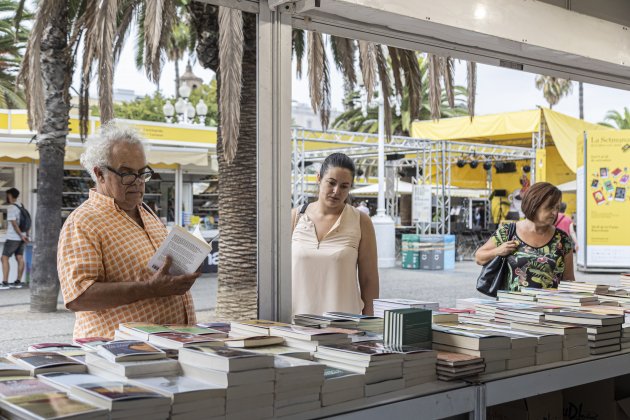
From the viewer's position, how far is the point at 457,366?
6.45ft

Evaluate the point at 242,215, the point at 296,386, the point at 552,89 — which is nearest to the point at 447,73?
the point at 242,215

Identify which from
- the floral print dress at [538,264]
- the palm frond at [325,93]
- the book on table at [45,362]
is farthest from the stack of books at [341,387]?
the palm frond at [325,93]

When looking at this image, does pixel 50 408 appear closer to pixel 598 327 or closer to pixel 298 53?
pixel 598 327

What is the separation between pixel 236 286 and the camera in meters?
7.30

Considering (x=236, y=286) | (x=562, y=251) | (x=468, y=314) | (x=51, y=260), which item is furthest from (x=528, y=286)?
(x=51, y=260)

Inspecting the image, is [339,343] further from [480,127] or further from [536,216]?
[480,127]

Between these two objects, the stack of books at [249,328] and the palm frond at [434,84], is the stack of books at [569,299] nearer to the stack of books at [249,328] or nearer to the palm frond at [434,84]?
the stack of books at [249,328]

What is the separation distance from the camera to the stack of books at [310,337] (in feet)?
6.49

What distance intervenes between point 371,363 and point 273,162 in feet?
3.33

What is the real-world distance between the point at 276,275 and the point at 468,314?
0.78m

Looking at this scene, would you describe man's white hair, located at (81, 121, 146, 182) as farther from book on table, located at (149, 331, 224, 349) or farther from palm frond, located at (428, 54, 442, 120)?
palm frond, located at (428, 54, 442, 120)

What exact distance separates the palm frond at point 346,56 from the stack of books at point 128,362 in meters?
7.31

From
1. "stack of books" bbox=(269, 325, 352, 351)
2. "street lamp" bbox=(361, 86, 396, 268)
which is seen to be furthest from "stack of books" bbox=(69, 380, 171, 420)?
"street lamp" bbox=(361, 86, 396, 268)

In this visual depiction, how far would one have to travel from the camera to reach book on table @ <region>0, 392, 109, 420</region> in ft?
4.40
